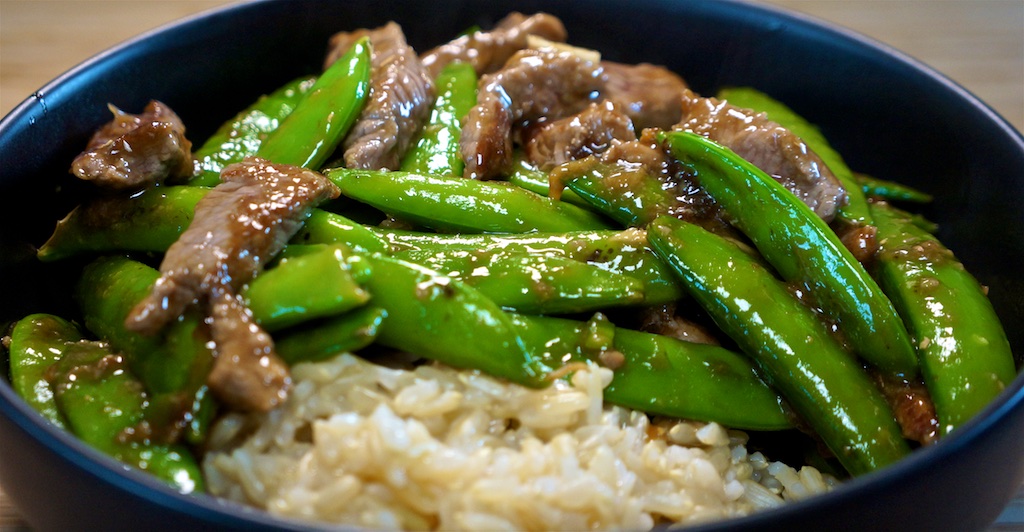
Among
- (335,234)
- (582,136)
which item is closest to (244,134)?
(335,234)

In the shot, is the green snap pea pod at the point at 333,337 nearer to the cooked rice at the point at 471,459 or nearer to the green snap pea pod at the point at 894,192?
the cooked rice at the point at 471,459

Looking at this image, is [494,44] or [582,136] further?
[494,44]

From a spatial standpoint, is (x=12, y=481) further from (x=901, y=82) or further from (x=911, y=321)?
(x=901, y=82)

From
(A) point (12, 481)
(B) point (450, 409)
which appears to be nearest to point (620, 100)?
(B) point (450, 409)

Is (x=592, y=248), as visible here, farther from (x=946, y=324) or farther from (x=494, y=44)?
(x=494, y=44)

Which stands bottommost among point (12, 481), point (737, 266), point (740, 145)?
point (12, 481)
